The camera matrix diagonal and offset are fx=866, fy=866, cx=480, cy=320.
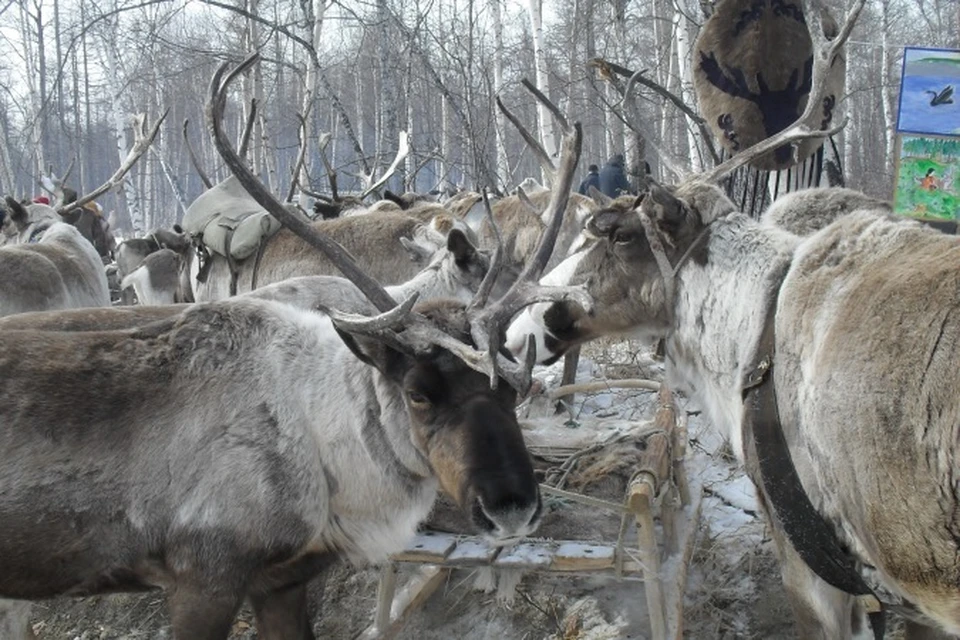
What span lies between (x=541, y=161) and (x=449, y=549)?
2.17 m

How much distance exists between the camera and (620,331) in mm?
3225

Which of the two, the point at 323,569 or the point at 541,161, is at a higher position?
the point at 541,161

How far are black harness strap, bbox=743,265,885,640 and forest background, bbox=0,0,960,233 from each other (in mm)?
1910

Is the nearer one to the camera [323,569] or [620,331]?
[323,569]

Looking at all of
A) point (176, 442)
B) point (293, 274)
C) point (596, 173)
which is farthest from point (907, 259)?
point (596, 173)

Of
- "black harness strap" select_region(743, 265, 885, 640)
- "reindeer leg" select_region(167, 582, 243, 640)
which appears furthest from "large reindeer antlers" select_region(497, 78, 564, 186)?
"reindeer leg" select_region(167, 582, 243, 640)

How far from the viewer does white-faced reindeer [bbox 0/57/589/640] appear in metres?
2.54

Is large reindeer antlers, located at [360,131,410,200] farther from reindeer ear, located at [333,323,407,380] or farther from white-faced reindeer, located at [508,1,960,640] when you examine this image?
reindeer ear, located at [333,323,407,380]

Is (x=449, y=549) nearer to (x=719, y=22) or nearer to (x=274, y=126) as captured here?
(x=719, y=22)

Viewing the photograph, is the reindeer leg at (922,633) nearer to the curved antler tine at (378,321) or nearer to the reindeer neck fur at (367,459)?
the reindeer neck fur at (367,459)

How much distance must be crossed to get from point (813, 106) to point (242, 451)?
2626 millimetres

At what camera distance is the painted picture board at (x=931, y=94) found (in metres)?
5.37

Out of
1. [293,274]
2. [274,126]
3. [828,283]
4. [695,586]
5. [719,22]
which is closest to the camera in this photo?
[828,283]

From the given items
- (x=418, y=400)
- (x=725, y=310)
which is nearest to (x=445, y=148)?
(x=725, y=310)
